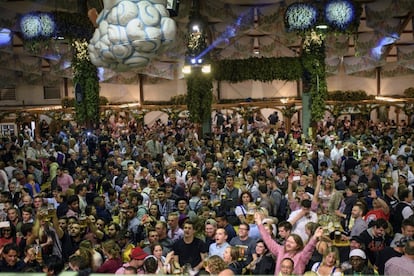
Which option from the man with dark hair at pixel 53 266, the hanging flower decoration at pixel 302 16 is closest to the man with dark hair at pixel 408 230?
the man with dark hair at pixel 53 266

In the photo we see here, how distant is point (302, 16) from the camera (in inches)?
567

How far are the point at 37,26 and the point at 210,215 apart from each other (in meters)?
8.87

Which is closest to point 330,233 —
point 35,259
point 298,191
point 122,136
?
point 298,191

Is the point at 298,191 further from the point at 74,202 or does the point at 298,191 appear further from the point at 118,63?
the point at 118,63

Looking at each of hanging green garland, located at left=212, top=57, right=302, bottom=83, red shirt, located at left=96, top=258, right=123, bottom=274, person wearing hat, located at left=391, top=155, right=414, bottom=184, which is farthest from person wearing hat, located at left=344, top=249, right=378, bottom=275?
hanging green garland, located at left=212, top=57, right=302, bottom=83

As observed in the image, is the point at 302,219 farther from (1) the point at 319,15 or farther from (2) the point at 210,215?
(1) the point at 319,15

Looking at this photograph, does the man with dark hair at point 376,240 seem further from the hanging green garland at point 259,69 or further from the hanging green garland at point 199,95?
the hanging green garland at point 259,69

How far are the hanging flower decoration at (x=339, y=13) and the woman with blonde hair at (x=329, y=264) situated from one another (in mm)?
10713

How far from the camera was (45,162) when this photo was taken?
472 inches

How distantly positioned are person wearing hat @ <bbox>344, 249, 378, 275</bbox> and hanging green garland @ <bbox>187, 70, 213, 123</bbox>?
12.3 m

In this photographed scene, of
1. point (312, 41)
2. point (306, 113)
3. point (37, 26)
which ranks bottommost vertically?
point (306, 113)

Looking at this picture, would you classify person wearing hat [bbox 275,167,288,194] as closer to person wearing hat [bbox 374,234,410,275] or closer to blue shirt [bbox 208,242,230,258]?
blue shirt [bbox 208,242,230,258]

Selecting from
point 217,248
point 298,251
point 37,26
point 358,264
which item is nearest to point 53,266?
point 217,248

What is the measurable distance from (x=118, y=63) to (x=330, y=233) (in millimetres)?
4050
